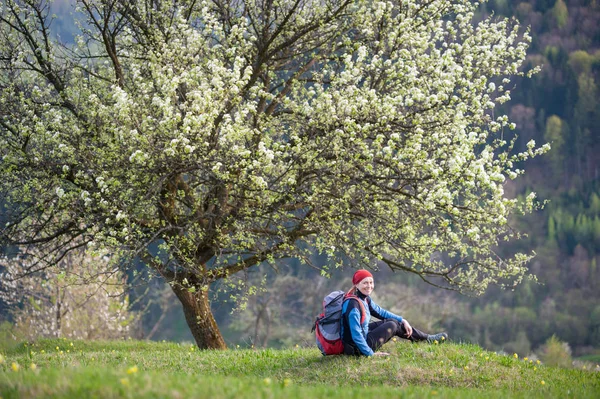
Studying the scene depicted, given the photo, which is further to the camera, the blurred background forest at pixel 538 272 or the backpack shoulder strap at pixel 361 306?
the blurred background forest at pixel 538 272

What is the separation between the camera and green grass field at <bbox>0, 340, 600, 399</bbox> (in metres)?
7.16

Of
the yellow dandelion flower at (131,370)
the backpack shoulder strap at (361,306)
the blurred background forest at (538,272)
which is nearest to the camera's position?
the yellow dandelion flower at (131,370)

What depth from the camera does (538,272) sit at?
67438 millimetres

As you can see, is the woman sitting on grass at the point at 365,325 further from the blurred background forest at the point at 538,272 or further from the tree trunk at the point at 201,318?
the blurred background forest at the point at 538,272

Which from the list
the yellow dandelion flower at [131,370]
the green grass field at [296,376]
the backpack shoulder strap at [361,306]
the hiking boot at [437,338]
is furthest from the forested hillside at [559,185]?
the yellow dandelion flower at [131,370]

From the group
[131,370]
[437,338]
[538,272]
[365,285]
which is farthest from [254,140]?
[538,272]

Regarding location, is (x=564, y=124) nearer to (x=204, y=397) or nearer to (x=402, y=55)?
(x=402, y=55)

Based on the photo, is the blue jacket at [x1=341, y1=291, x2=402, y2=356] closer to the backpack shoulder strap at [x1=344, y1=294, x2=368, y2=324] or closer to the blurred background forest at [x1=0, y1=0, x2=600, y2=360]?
the backpack shoulder strap at [x1=344, y1=294, x2=368, y2=324]

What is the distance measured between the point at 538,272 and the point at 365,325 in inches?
2409

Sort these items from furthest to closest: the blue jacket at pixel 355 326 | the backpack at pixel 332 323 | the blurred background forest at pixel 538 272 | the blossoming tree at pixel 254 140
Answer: the blurred background forest at pixel 538 272, the blossoming tree at pixel 254 140, the backpack at pixel 332 323, the blue jacket at pixel 355 326

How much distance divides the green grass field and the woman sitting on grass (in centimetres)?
26

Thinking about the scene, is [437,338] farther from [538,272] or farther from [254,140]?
[538,272]

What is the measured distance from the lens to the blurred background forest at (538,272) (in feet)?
196

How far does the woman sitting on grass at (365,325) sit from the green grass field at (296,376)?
0.26 meters
